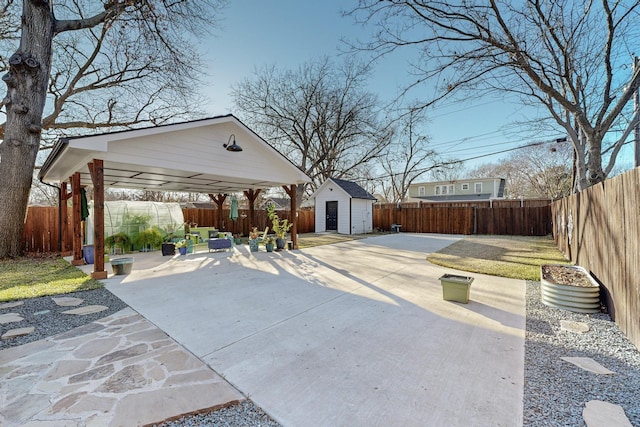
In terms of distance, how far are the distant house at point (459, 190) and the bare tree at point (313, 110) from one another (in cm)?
1132

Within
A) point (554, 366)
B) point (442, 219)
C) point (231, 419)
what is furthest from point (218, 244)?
point (442, 219)

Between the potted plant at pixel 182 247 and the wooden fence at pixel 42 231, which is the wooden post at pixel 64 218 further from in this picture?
the potted plant at pixel 182 247

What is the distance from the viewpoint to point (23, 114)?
295 inches

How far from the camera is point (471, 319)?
140 inches

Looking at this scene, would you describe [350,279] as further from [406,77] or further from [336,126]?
[336,126]

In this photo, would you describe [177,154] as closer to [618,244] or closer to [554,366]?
[554,366]

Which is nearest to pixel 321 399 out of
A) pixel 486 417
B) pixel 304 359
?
pixel 304 359

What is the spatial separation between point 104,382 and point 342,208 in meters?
15.2

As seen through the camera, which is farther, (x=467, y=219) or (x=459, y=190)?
(x=459, y=190)

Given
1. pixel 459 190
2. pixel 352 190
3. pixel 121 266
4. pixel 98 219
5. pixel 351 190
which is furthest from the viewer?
pixel 459 190

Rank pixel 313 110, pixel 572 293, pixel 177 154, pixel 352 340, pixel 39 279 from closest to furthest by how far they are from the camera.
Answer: pixel 352 340, pixel 572 293, pixel 39 279, pixel 177 154, pixel 313 110

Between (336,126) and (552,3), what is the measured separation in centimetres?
1507

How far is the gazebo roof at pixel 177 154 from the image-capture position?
594 cm

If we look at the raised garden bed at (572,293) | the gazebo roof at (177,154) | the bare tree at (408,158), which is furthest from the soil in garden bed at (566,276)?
the bare tree at (408,158)
